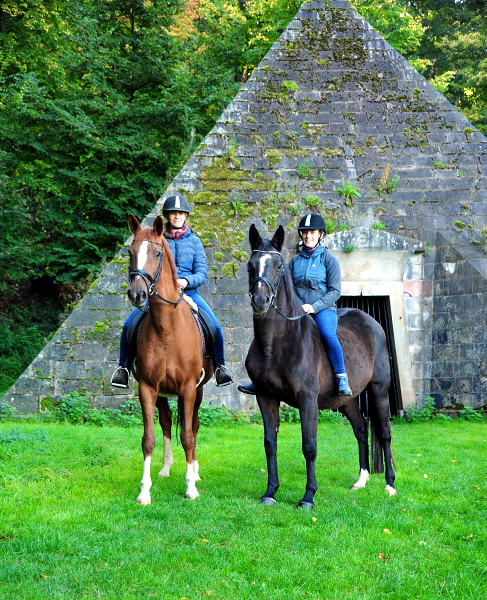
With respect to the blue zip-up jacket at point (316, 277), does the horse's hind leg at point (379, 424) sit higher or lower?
lower

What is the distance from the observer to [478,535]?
4.73 metres

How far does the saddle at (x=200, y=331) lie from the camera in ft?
20.2

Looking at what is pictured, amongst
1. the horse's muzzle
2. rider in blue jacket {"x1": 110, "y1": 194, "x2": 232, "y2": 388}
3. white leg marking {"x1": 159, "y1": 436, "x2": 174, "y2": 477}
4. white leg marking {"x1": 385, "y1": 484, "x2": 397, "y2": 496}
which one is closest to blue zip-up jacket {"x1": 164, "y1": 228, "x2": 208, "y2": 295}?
rider in blue jacket {"x1": 110, "y1": 194, "x2": 232, "y2": 388}

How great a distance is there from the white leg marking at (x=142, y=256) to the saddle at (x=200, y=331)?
2.94 ft

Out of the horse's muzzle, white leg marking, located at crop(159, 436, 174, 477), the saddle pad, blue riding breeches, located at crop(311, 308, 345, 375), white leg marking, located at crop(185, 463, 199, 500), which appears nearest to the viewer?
the horse's muzzle

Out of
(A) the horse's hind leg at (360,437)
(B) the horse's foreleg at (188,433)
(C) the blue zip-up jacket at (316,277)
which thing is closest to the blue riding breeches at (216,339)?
(B) the horse's foreleg at (188,433)

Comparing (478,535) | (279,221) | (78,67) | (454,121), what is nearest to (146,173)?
(78,67)

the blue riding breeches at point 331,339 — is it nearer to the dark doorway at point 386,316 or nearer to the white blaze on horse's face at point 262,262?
the white blaze on horse's face at point 262,262

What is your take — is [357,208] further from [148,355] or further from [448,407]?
[148,355]

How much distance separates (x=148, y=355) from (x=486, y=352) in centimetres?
755

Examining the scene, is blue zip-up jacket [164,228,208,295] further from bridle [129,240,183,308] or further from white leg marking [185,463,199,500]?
white leg marking [185,463,199,500]

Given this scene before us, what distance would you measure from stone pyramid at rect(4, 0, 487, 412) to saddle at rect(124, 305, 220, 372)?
4.44m

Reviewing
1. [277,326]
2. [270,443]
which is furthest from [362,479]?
[277,326]

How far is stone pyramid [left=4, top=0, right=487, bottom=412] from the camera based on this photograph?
1088 cm
